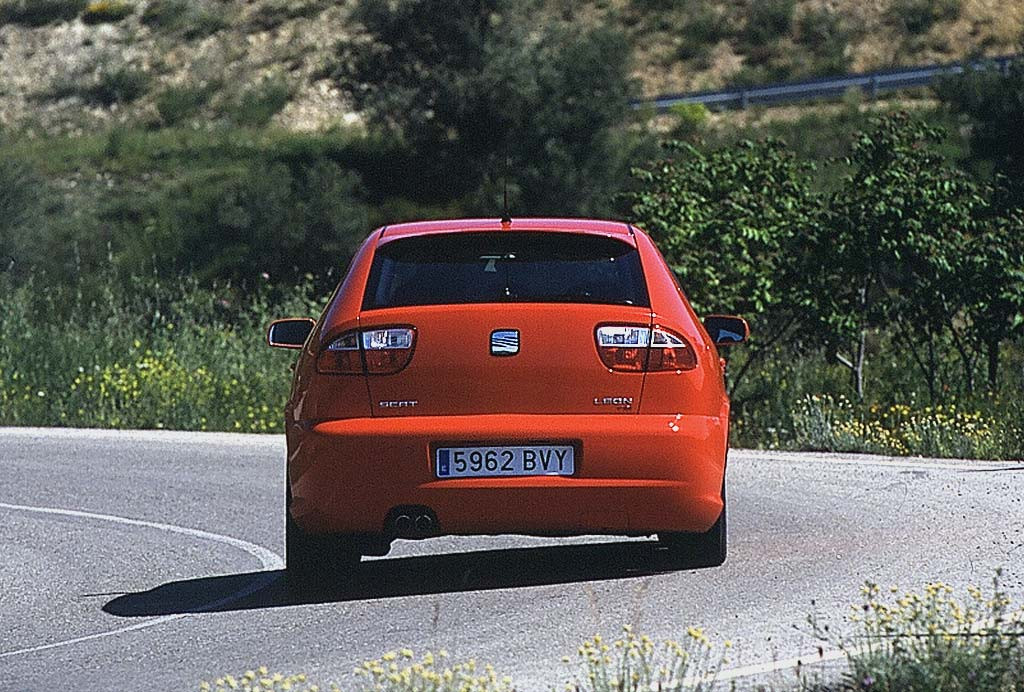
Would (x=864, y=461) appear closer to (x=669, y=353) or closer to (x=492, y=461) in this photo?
(x=669, y=353)

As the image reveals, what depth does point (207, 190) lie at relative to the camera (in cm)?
5541

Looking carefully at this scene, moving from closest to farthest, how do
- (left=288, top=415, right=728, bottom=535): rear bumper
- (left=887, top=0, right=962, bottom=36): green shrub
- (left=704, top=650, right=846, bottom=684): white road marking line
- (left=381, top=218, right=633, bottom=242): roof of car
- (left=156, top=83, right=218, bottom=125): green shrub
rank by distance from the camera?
(left=704, top=650, right=846, bottom=684): white road marking line → (left=288, top=415, right=728, bottom=535): rear bumper → (left=381, top=218, right=633, bottom=242): roof of car → (left=887, top=0, right=962, bottom=36): green shrub → (left=156, top=83, right=218, bottom=125): green shrub

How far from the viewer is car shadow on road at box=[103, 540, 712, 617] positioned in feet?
30.4

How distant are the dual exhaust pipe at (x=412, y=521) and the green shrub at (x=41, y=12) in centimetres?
7810

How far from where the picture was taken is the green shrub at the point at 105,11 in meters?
84.3

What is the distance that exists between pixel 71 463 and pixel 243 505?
11.2 ft

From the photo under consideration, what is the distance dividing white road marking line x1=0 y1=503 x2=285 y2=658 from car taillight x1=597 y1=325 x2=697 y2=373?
2.06 meters

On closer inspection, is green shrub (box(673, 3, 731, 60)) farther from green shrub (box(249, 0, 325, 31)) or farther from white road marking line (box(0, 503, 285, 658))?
white road marking line (box(0, 503, 285, 658))

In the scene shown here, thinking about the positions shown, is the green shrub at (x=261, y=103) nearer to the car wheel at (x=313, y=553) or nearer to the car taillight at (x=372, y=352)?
the car wheel at (x=313, y=553)

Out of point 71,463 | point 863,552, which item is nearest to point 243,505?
point 71,463

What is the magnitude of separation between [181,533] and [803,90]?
4937 cm


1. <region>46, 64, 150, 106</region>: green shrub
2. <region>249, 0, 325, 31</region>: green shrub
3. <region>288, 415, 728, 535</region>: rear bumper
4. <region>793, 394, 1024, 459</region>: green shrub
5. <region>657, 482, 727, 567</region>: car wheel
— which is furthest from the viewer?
<region>249, 0, 325, 31</region>: green shrub

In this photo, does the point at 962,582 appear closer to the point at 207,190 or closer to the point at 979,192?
the point at 979,192

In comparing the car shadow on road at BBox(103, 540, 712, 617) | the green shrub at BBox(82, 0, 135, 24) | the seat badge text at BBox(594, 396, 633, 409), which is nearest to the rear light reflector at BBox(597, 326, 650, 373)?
the seat badge text at BBox(594, 396, 633, 409)
